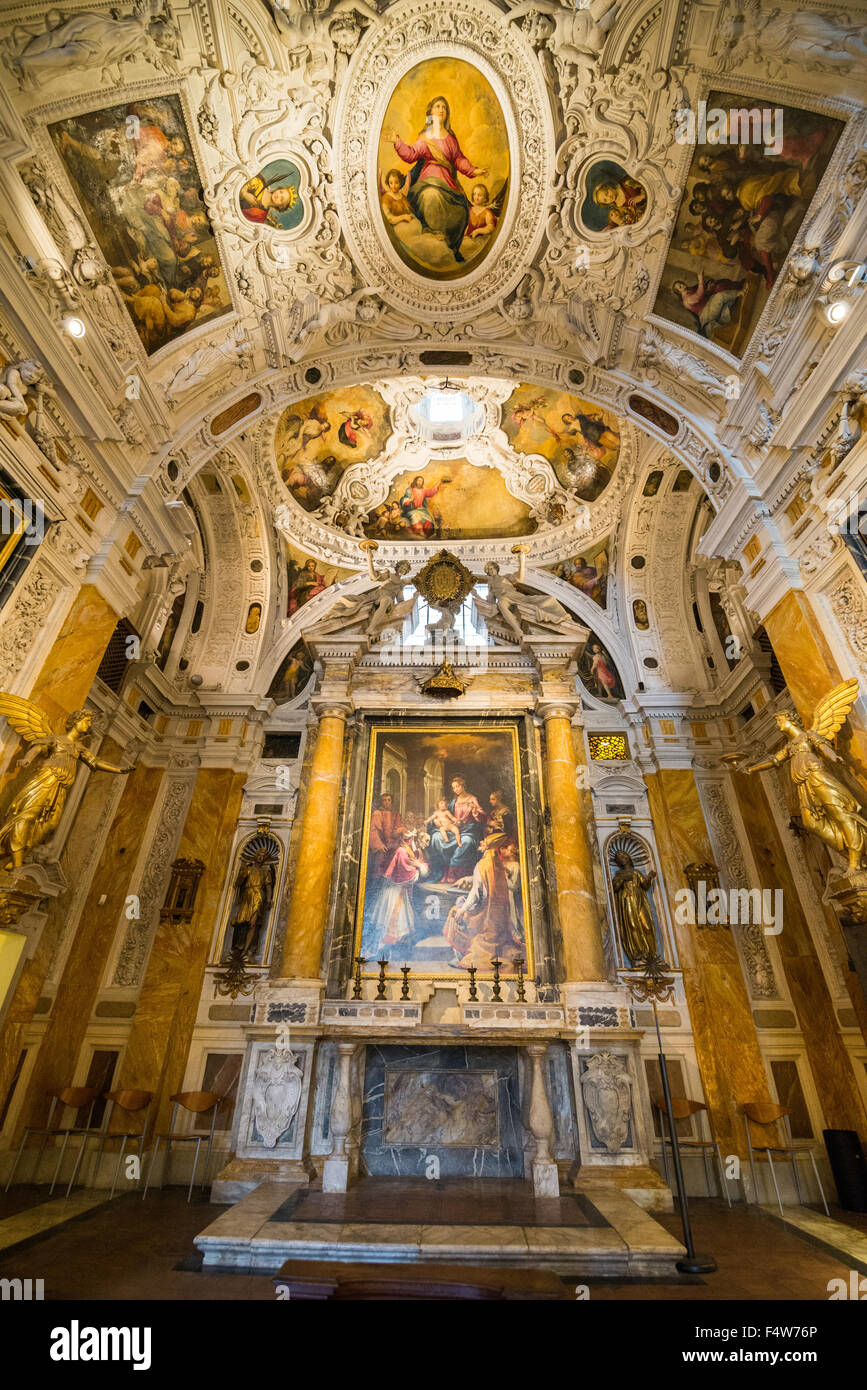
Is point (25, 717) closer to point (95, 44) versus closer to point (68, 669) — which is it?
point (68, 669)

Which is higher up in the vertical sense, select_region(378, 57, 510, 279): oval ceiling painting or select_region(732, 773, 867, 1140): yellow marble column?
select_region(378, 57, 510, 279): oval ceiling painting

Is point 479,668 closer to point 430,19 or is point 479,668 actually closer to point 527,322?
point 527,322

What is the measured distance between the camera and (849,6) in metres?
6.38

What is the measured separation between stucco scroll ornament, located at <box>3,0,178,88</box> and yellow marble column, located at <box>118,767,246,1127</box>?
33.9 ft

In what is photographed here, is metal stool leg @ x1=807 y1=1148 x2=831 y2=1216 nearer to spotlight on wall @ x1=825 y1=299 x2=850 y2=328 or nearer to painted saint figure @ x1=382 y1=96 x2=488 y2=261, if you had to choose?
spotlight on wall @ x1=825 y1=299 x2=850 y2=328

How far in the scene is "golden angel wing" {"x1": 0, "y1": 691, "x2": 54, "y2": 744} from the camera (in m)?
6.44

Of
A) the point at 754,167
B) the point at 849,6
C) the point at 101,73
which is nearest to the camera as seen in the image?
the point at 849,6

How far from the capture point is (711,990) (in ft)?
34.9

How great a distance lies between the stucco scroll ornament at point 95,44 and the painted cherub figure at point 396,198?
289 centimetres

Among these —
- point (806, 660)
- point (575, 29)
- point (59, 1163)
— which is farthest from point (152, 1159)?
point (575, 29)

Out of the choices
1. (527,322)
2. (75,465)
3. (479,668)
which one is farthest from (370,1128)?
(527,322)

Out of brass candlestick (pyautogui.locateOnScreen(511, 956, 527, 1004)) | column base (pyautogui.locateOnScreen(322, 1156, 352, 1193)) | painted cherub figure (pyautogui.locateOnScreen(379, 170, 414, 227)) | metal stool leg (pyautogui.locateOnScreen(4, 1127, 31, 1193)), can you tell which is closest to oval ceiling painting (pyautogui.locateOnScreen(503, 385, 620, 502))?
painted cherub figure (pyautogui.locateOnScreen(379, 170, 414, 227))

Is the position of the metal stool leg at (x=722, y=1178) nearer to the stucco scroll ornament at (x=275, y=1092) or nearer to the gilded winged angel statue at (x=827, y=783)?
the gilded winged angel statue at (x=827, y=783)
